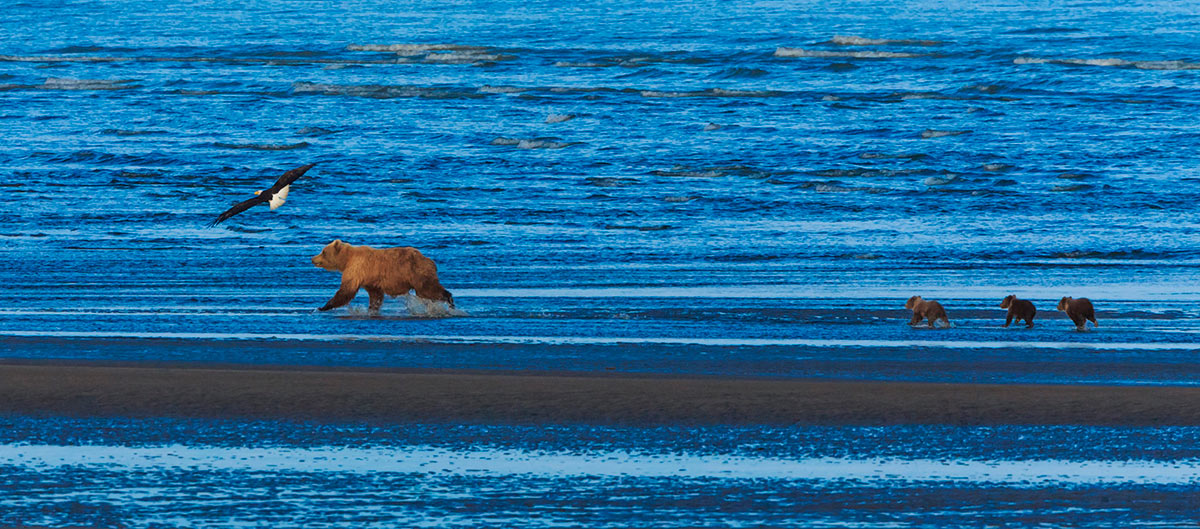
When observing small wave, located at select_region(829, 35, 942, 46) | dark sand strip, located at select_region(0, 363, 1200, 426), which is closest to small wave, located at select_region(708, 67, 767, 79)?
small wave, located at select_region(829, 35, 942, 46)

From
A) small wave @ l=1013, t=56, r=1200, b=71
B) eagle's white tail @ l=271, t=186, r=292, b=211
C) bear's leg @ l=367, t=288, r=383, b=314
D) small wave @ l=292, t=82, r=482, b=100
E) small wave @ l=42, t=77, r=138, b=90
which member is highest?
eagle's white tail @ l=271, t=186, r=292, b=211

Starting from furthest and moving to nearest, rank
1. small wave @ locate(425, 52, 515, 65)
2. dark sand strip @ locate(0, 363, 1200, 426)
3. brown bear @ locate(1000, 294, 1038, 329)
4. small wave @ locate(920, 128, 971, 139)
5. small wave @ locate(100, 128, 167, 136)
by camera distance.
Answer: small wave @ locate(425, 52, 515, 65) < small wave @ locate(100, 128, 167, 136) < small wave @ locate(920, 128, 971, 139) < brown bear @ locate(1000, 294, 1038, 329) < dark sand strip @ locate(0, 363, 1200, 426)

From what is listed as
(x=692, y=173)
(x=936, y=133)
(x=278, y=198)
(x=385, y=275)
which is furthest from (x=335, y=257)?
(x=936, y=133)

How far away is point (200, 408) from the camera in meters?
7.13

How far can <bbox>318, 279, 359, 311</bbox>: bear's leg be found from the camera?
35.1 feet

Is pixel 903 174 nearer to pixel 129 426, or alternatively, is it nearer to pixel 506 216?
pixel 506 216

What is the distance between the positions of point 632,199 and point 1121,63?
20.0 meters

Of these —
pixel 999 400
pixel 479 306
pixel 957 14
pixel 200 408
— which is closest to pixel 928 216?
pixel 479 306

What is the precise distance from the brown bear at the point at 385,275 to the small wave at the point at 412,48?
2944cm

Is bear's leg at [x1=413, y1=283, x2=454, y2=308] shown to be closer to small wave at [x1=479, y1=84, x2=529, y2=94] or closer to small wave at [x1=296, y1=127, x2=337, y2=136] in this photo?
small wave at [x1=296, y1=127, x2=337, y2=136]

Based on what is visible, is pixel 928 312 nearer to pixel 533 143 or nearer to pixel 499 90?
pixel 533 143

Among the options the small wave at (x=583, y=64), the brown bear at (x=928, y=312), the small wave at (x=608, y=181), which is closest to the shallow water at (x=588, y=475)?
the brown bear at (x=928, y=312)

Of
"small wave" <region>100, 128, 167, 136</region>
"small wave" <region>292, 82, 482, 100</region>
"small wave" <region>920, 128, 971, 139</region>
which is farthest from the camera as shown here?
"small wave" <region>292, 82, 482, 100</region>

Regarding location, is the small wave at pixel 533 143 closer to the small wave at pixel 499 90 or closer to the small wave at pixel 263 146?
the small wave at pixel 263 146
